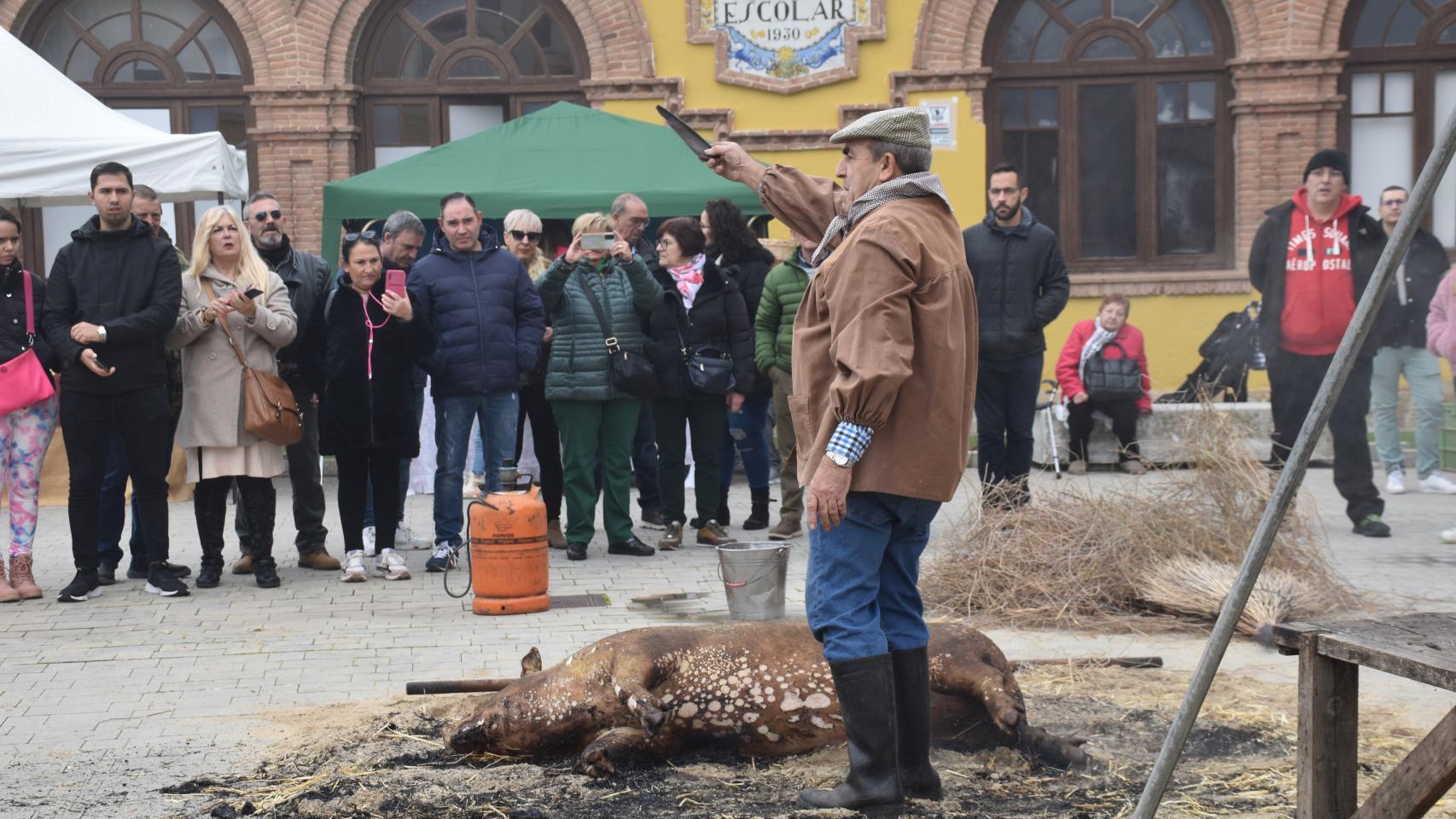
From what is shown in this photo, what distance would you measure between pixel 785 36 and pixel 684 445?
795cm

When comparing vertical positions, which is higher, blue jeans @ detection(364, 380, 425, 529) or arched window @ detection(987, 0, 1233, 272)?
arched window @ detection(987, 0, 1233, 272)

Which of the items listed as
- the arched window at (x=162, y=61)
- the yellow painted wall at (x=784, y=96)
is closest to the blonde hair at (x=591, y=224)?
the yellow painted wall at (x=784, y=96)

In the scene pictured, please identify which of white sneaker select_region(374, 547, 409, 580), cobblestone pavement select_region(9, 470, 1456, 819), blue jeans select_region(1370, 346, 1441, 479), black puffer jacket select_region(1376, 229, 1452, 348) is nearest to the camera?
cobblestone pavement select_region(9, 470, 1456, 819)

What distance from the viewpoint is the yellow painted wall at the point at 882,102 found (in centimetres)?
1675

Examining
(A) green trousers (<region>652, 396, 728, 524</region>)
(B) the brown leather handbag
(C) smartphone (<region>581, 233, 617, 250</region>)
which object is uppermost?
(C) smartphone (<region>581, 233, 617, 250</region>)

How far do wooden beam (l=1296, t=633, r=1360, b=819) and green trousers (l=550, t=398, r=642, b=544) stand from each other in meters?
5.94

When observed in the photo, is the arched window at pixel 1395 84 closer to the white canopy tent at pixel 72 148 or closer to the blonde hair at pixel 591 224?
the blonde hair at pixel 591 224

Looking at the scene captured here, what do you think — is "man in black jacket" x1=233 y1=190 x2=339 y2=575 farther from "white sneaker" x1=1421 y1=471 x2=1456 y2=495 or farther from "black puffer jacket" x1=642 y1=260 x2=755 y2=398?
"white sneaker" x1=1421 y1=471 x2=1456 y2=495

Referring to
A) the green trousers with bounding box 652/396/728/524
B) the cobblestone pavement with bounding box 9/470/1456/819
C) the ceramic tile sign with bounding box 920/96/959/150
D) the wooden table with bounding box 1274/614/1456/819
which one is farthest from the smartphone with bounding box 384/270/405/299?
the ceramic tile sign with bounding box 920/96/959/150

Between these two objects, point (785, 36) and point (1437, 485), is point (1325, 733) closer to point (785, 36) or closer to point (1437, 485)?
point (1437, 485)

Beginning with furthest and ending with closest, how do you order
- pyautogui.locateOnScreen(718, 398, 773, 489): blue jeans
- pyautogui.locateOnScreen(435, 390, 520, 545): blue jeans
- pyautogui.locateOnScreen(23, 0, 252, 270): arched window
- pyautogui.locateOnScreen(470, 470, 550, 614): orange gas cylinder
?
pyautogui.locateOnScreen(23, 0, 252, 270): arched window
pyautogui.locateOnScreen(718, 398, 773, 489): blue jeans
pyautogui.locateOnScreen(435, 390, 520, 545): blue jeans
pyautogui.locateOnScreen(470, 470, 550, 614): orange gas cylinder

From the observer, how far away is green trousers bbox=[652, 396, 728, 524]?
387 inches

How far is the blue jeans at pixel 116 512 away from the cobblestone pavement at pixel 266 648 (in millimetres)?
344

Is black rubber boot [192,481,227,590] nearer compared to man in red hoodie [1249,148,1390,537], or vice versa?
black rubber boot [192,481,227,590]
